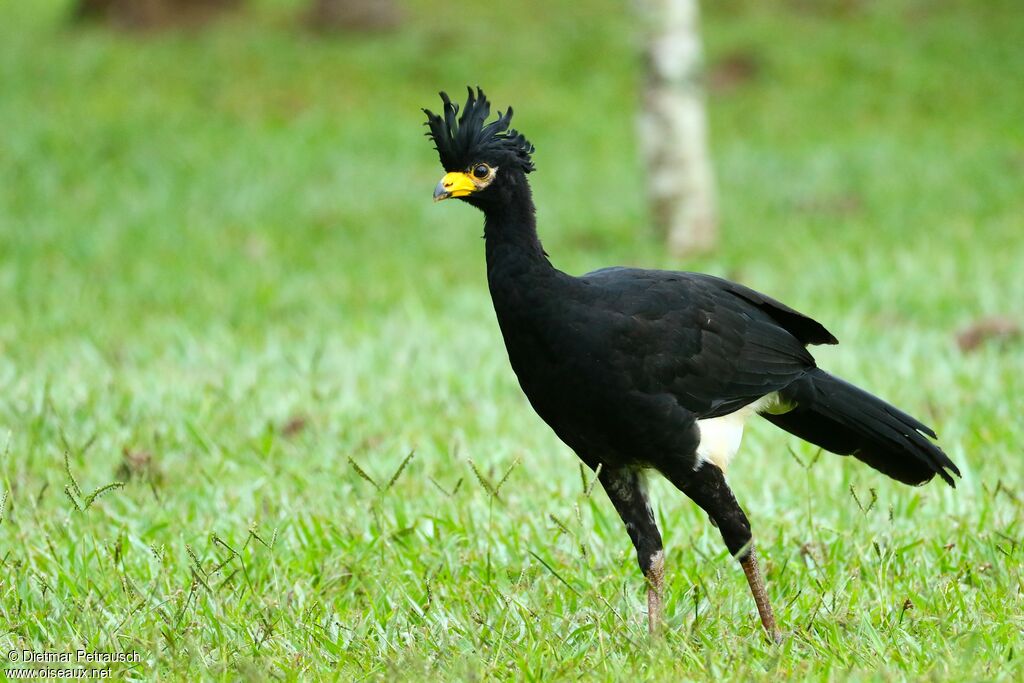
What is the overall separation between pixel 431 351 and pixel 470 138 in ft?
13.0

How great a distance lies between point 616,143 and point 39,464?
1049 cm

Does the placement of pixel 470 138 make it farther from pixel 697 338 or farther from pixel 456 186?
pixel 697 338

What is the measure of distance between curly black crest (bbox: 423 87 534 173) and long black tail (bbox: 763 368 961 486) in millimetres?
1191

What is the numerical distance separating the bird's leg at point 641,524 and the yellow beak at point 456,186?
3.09ft

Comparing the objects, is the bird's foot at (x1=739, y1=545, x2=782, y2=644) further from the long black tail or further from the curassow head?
the curassow head

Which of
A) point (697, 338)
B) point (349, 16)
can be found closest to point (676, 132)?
point (697, 338)

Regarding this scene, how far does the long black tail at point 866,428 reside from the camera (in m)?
3.95

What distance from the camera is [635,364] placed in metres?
3.54

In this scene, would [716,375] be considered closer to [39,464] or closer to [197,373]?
[39,464]

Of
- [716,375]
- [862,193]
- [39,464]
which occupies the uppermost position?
[862,193]

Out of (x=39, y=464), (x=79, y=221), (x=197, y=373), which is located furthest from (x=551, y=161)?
A: (x=39, y=464)

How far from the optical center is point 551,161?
1400 cm

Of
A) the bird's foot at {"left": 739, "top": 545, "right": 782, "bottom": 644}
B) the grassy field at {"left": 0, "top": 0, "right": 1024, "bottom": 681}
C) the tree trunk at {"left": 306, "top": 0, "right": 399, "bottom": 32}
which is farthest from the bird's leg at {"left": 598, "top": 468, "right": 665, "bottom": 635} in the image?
the tree trunk at {"left": 306, "top": 0, "right": 399, "bottom": 32}

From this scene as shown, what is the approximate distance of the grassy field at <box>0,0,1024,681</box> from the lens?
3.56 meters
